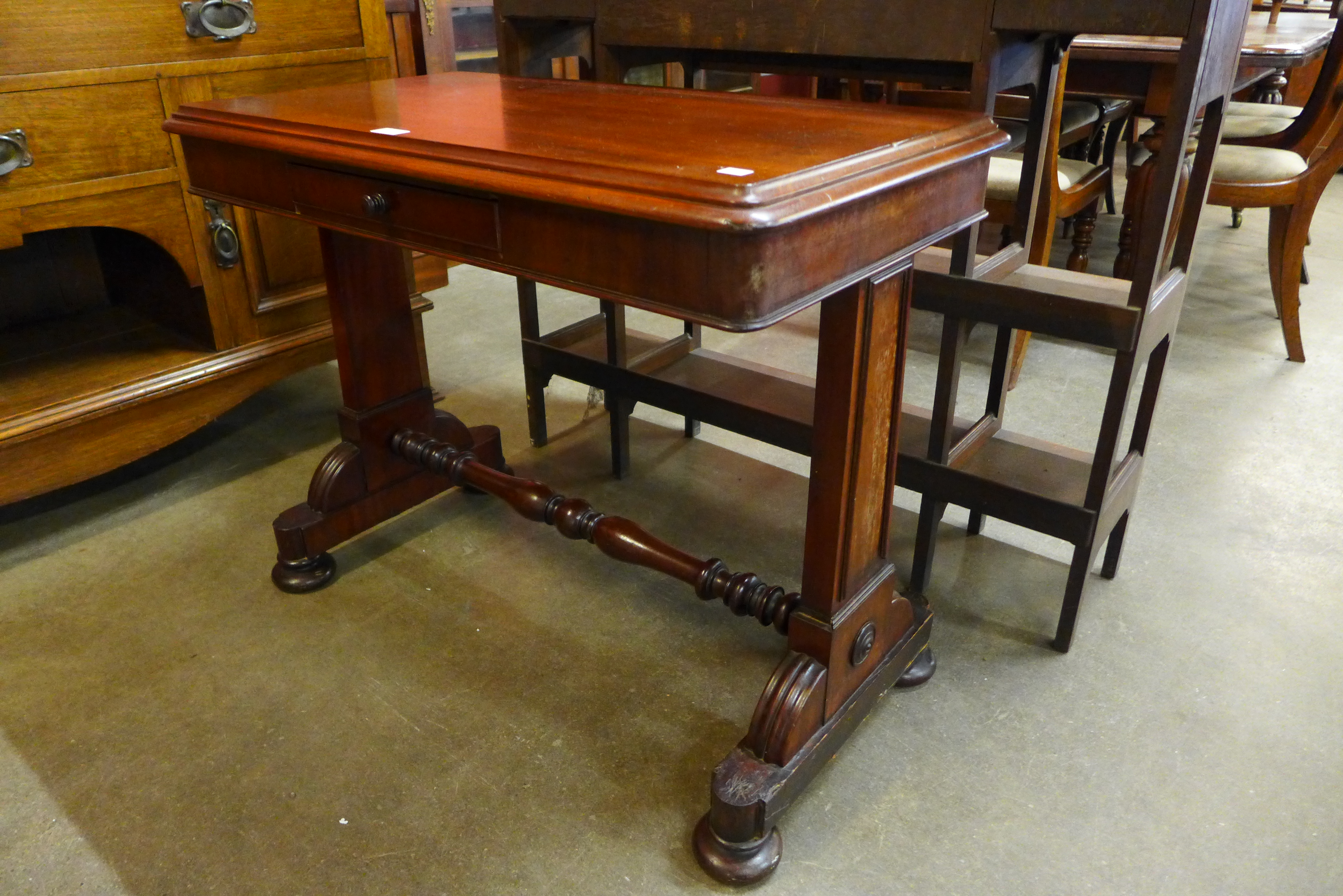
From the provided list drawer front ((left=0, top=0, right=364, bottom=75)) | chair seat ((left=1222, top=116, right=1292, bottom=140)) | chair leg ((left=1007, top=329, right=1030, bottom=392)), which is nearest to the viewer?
drawer front ((left=0, top=0, right=364, bottom=75))

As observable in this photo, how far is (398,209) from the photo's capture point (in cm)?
117

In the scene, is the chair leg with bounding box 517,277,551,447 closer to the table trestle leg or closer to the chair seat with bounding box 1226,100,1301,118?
the table trestle leg

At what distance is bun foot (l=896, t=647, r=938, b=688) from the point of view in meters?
1.53

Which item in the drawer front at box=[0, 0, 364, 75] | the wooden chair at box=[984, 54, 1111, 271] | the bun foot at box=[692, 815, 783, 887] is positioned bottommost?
the bun foot at box=[692, 815, 783, 887]

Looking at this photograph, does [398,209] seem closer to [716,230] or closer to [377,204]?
[377,204]

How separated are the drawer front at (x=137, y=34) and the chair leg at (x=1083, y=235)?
2088mm

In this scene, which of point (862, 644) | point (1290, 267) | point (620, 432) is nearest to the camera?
point (862, 644)

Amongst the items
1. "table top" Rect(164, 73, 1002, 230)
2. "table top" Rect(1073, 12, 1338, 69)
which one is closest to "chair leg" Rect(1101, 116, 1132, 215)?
"table top" Rect(1073, 12, 1338, 69)

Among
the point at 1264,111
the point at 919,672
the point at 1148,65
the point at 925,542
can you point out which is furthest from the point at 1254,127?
the point at 919,672

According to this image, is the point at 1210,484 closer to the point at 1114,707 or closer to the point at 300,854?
the point at 1114,707

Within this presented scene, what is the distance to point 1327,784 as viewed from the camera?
1354 mm

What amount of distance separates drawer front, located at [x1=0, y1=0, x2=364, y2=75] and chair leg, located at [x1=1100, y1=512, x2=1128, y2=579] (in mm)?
1887

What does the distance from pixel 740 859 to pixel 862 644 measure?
0.34 meters

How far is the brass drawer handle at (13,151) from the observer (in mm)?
1663
